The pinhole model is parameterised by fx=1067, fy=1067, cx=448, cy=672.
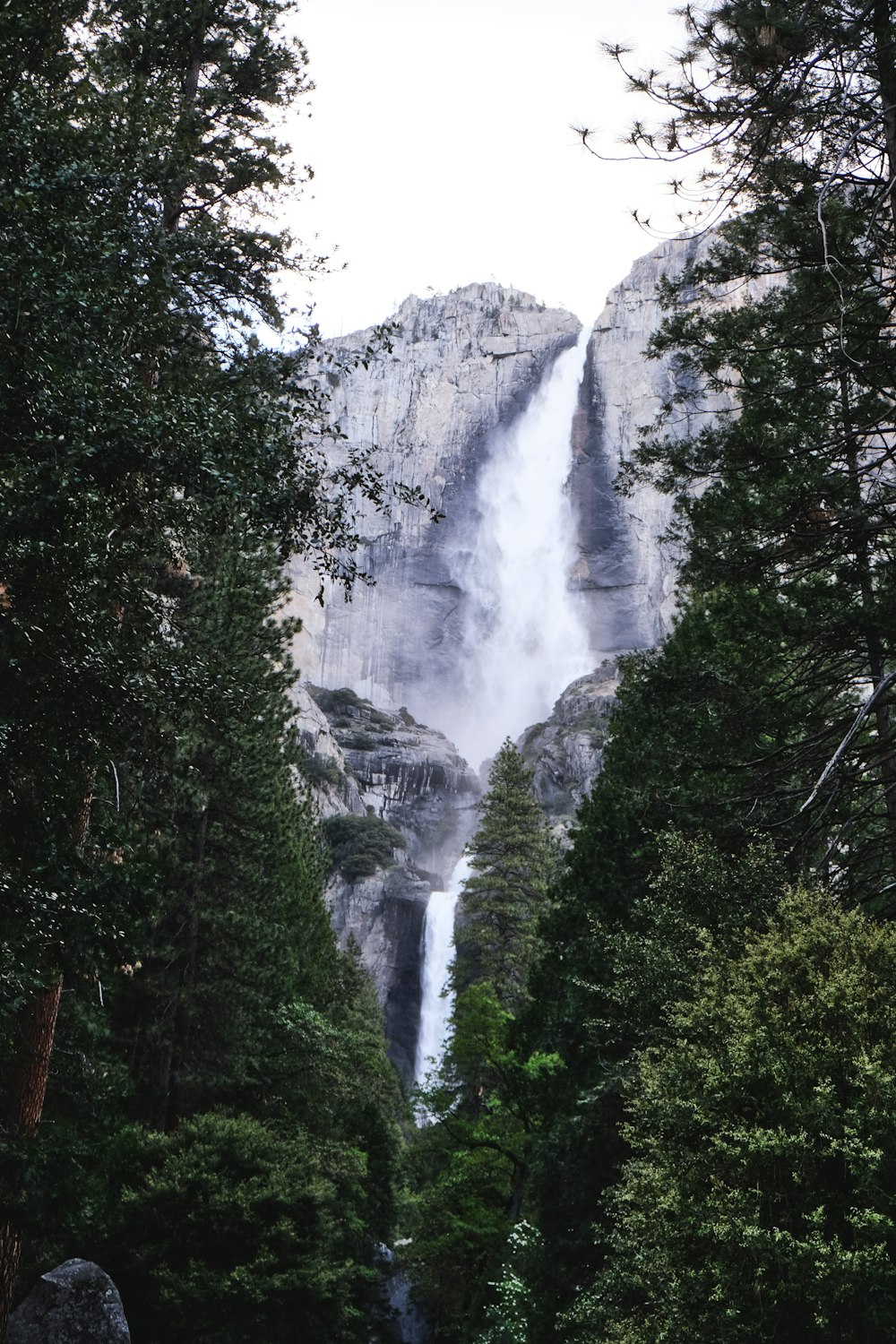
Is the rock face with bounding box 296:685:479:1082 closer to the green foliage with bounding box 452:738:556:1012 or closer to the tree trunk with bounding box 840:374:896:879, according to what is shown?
the green foliage with bounding box 452:738:556:1012

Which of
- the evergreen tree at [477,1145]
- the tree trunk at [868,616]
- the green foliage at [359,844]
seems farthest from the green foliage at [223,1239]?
the green foliage at [359,844]

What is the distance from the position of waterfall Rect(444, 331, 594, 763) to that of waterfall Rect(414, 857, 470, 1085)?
45684 mm

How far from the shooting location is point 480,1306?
2077 cm

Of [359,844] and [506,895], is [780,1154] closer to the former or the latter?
[506,895]

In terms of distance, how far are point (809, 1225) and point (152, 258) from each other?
8.42 m

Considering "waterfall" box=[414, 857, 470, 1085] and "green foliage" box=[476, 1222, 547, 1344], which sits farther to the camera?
"waterfall" box=[414, 857, 470, 1085]

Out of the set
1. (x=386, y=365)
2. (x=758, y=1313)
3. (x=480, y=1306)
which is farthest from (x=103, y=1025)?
(x=386, y=365)

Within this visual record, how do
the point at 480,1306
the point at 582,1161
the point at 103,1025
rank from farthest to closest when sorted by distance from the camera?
the point at 480,1306, the point at 582,1161, the point at 103,1025

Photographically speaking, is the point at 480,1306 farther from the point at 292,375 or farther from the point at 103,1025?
the point at 292,375

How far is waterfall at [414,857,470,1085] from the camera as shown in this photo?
167ft

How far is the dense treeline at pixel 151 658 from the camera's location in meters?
7.20

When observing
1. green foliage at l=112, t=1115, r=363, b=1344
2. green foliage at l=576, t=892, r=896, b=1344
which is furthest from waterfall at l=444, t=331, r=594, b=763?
green foliage at l=576, t=892, r=896, b=1344

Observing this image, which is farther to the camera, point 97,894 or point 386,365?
point 386,365

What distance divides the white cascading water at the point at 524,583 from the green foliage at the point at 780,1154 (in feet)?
309
